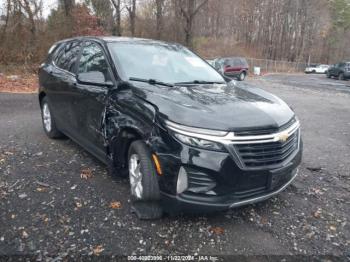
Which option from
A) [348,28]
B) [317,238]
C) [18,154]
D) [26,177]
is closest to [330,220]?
[317,238]

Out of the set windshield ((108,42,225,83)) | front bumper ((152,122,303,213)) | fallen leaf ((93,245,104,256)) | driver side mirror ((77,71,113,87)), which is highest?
windshield ((108,42,225,83))

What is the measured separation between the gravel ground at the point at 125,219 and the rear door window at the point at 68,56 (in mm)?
1345

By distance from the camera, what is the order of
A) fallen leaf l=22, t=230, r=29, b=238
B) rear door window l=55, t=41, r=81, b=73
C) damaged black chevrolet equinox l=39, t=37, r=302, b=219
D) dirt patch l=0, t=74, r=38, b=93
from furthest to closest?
dirt patch l=0, t=74, r=38, b=93
rear door window l=55, t=41, r=81, b=73
fallen leaf l=22, t=230, r=29, b=238
damaged black chevrolet equinox l=39, t=37, r=302, b=219

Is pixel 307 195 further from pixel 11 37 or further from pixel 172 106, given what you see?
pixel 11 37

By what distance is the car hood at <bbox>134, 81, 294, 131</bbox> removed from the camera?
2.90 metres

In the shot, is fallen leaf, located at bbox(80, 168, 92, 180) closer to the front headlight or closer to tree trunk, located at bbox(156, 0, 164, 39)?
the front headlight

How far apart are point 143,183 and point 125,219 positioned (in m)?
0.46

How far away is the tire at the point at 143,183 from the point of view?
3.11 m

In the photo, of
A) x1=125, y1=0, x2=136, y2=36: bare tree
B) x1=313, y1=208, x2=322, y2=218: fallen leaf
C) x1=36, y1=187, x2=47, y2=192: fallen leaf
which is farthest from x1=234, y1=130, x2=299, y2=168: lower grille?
x1=125, y1=0, x2=136, y2=36: bare tree

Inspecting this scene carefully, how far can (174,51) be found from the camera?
467cm

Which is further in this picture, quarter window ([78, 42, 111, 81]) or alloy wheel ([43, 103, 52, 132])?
alloy wheel ([43, 103, 52, 132])

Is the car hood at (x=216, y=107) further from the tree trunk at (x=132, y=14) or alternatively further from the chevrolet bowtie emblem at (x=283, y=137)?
the tree trunk at (x=132, y=14)

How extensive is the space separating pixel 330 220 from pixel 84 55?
3748 mm

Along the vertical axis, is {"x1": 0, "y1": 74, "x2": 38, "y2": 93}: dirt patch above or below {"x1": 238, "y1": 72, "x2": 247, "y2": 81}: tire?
above
